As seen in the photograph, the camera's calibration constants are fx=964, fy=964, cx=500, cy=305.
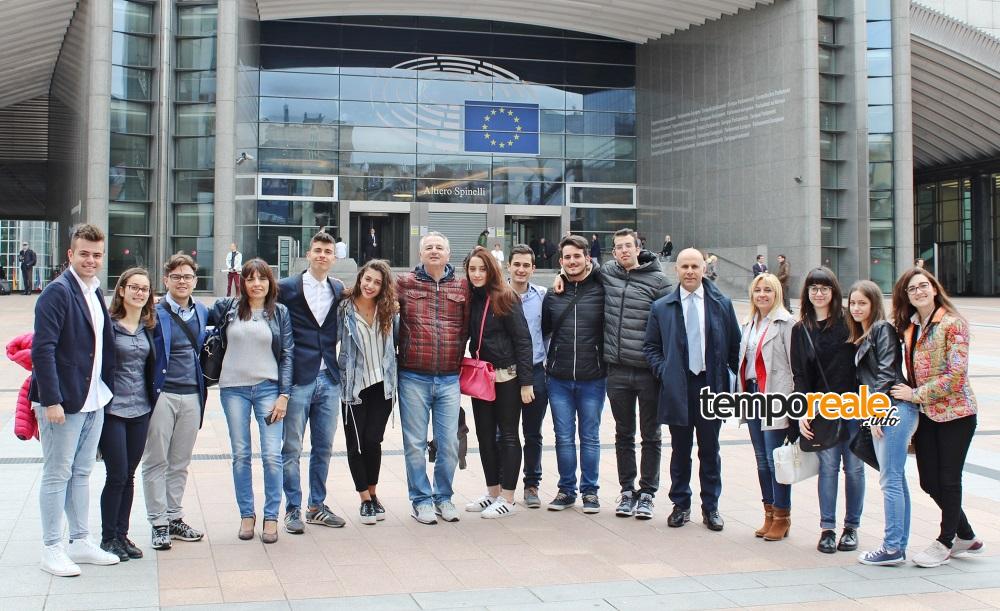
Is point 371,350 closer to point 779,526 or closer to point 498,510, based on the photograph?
point 498,510

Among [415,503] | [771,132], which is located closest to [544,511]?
[415,503]

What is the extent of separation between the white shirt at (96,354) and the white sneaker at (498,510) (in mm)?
2493

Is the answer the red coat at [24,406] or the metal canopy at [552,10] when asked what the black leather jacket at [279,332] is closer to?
the red coat at [24,406]

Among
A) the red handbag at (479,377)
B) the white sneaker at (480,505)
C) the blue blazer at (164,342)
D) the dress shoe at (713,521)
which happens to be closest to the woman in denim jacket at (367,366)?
the red handbag at (479,377)

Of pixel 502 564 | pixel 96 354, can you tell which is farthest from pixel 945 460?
pixel 96 354

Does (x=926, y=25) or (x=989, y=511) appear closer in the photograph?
(x=989, y=511)

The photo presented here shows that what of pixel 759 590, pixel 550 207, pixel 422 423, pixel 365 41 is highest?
pixel 365 41

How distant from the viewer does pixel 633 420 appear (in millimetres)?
6570

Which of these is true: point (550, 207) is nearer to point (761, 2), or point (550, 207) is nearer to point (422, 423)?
point (761, 2)

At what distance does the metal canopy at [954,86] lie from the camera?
34281mm

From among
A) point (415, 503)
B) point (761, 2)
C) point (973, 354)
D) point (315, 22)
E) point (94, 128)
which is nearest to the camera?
point (415, 503)

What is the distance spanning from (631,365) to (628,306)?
398mm

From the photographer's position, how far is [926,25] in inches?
1357

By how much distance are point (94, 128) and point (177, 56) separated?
368cm
